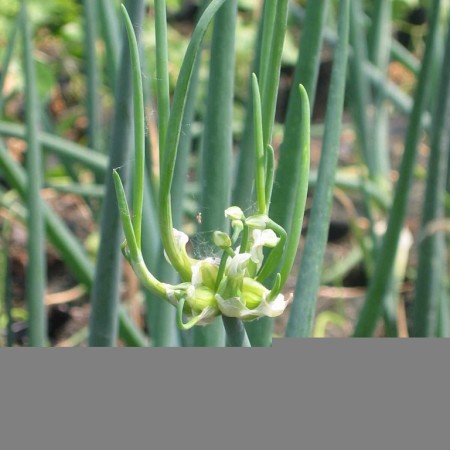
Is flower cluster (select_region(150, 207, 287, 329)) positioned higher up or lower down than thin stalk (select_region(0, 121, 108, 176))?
higher up

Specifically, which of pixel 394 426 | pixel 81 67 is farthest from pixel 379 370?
pixel 81 67

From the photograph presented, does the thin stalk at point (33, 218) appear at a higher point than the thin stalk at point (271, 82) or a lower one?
lower

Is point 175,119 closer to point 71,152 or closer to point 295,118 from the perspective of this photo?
point 295,118

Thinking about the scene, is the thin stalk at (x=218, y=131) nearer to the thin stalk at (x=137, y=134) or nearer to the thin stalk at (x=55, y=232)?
the thin stalk at (x=137, y=134)

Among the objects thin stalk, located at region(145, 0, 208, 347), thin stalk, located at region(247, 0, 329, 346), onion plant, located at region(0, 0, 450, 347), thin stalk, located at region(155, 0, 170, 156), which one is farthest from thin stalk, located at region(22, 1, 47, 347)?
thin stalk, located at region(155, 0, 170, 156)

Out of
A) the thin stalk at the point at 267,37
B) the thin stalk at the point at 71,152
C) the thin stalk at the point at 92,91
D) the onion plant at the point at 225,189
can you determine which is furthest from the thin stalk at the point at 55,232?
the thin stalk at the point at 267,37

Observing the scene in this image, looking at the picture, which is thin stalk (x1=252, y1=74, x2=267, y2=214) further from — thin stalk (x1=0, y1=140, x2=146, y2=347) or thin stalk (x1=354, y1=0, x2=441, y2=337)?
thin stalk (x1=0, y1=140, x2=146, y2=347)

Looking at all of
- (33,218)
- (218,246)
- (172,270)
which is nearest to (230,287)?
(218,246)
